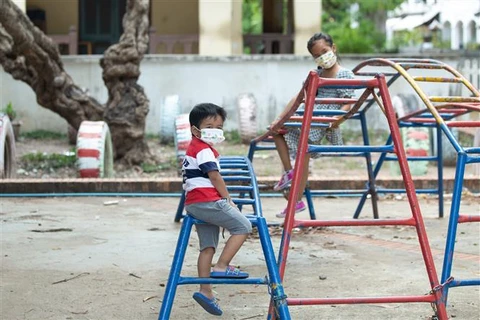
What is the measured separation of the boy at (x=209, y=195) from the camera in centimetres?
428

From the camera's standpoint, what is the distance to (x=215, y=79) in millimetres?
16688

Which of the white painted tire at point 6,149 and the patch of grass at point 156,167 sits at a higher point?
the white painted tire at point 6,149

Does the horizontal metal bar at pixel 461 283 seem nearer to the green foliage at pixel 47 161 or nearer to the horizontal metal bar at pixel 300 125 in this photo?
the horizontal metal bar at pixel 300 125

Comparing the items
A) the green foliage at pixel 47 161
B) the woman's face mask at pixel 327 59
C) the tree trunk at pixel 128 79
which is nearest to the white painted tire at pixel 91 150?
the tree trunk at pixel 128 79

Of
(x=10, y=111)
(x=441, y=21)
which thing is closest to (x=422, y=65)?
(x=10, y=111)

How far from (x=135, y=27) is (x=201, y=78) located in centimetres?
507

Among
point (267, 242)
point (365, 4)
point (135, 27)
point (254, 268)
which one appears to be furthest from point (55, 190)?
point (365, 4)

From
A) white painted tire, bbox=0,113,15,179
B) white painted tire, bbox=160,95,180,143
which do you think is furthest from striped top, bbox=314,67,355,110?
white painted tire, bbox=160,95,180,143

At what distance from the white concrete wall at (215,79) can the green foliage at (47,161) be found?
3798 millimetres

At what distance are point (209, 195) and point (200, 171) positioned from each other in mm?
126

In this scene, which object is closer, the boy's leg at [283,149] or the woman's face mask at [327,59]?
the woman's face mask at [327,59]

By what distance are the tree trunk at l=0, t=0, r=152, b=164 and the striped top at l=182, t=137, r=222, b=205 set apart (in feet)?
23.6

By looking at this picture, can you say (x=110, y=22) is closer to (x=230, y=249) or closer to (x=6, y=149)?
(x=6, y=149)

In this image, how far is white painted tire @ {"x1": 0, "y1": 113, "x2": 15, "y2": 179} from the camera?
984 centimetres
